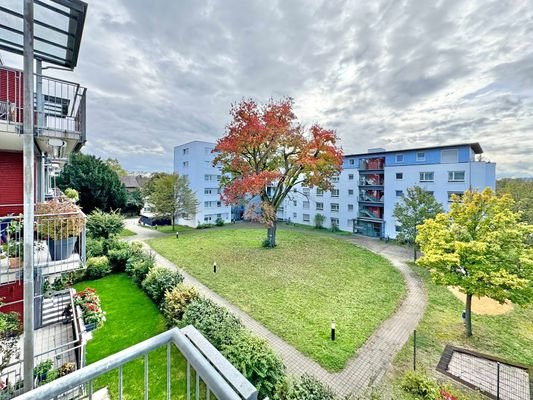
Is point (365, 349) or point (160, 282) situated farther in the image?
point (160, 282)

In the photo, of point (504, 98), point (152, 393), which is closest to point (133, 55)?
point (152, 393)

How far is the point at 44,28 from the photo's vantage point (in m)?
4.43

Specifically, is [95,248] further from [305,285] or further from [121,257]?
[305,285]

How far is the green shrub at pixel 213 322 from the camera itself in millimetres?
6883

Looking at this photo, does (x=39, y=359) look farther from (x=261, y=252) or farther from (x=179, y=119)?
(x=179, y=119)

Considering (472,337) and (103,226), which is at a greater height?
A: (103,226)

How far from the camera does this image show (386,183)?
93.2 ft

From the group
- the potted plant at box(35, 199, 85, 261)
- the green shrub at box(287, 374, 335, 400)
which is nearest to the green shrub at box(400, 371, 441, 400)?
the green shrub at box(287, 374, 335, 400)

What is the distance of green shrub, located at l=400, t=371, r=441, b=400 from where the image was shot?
5.64 m

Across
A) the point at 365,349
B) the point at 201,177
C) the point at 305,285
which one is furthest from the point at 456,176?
the point at 201,177

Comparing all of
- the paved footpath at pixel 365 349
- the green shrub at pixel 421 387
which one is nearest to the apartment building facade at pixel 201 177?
the paved footpath at pixel 365 349

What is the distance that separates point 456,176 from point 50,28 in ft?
96.4

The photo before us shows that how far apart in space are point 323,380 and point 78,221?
27.0ft

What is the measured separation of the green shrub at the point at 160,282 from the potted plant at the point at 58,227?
5231 mm
